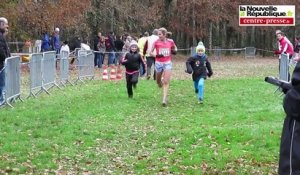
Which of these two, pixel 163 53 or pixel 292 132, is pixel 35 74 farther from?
pixel 292 132

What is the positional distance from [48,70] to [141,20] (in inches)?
1205

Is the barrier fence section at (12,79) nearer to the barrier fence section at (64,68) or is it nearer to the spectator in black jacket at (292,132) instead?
the barrier fence section at (64,68)

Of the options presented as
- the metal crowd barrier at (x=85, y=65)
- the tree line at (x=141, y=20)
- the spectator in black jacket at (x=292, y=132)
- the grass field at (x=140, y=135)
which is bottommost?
the grass field at (x=140, y=135)

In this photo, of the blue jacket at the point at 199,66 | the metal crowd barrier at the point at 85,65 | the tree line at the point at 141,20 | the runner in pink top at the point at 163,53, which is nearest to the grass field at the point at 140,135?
the blue jacket at the point at 199,66

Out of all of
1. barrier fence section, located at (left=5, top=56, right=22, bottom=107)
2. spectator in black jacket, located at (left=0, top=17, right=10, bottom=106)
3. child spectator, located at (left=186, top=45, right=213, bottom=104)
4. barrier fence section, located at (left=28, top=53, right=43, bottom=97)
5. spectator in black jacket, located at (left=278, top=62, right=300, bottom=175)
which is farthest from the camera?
barrier fence section, located at (left=28, top=53, right=43, bottom=97)

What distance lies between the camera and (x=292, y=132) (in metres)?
4.28

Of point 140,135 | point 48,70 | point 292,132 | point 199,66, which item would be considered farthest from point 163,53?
point 292,132

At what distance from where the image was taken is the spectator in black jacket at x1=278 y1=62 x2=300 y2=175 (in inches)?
164

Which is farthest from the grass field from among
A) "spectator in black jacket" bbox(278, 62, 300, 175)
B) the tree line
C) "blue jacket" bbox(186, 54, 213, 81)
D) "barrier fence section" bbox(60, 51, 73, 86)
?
the tree line

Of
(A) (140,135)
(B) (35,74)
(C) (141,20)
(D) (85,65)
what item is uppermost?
(C) (141,20)

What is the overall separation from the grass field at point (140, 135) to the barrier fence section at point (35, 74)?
39 centimetres

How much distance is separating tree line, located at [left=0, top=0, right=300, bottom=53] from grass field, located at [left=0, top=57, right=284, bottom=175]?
18.0m

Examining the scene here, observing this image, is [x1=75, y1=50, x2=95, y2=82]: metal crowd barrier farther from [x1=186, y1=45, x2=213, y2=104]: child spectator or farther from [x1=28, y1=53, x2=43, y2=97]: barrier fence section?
[x1=186, y1=45, x2=213, y2=104]: child spectator

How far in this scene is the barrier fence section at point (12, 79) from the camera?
1536 centimetres
